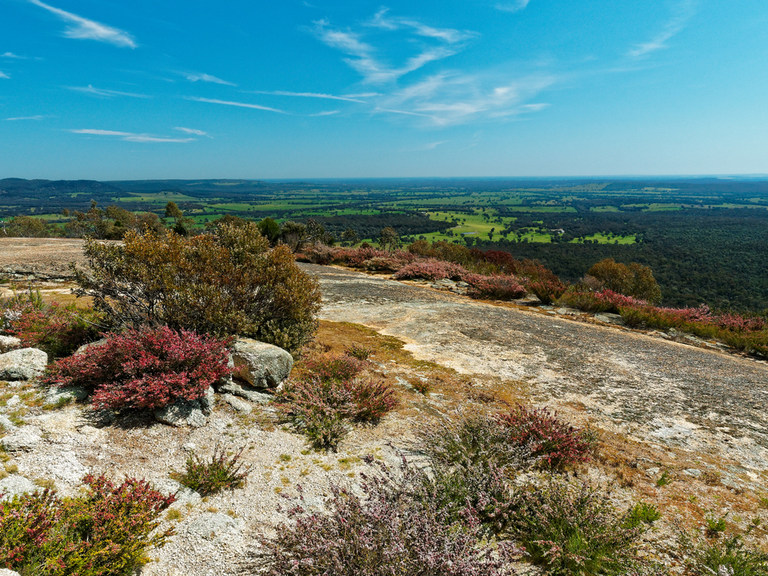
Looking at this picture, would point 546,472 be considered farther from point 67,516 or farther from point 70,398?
point 70,398

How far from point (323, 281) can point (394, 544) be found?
596 inches

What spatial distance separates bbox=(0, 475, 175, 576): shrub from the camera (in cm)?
267

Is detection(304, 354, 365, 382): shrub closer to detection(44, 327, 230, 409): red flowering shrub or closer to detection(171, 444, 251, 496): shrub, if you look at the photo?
detection(44, 327, 230, 409): red flowering shrub

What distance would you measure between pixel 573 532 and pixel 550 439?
1.39 m

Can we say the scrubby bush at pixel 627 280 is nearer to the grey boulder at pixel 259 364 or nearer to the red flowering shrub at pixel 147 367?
the grey boulder at pixel 259 364

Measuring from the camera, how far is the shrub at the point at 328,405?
17.0 ft

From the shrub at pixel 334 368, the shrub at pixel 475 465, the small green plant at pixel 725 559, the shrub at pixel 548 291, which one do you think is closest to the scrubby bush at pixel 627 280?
the shrub at pixel 548 291

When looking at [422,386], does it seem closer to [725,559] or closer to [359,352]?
[359,352]

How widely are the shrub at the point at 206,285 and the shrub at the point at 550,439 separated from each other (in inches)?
170

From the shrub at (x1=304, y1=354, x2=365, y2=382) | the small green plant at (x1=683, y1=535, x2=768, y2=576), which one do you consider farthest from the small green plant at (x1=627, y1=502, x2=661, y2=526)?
the shrub at (x1=304, y1=354, x2=365, y2=382)

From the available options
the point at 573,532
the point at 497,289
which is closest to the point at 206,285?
the point at 573,532

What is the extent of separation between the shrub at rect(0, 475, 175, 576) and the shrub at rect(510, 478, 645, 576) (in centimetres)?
344

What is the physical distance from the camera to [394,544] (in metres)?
2.83

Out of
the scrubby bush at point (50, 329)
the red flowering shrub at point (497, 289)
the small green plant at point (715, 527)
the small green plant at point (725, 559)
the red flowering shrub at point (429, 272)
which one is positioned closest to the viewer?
the small green plant at point (725, 559)
